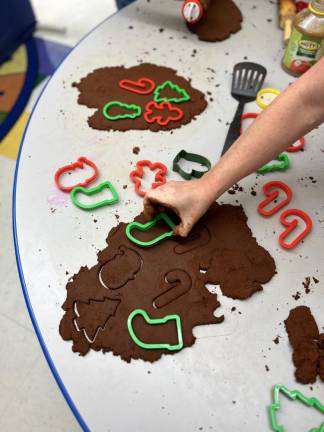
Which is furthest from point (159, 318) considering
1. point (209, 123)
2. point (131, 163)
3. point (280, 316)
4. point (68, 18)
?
point (68, 18)

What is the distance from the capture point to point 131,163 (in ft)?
2.62

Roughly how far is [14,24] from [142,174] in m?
1.37

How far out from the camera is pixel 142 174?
78 cm

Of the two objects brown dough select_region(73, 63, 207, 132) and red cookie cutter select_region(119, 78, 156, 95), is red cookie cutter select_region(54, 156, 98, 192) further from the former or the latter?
red cookie cutter select_region(119, 78, 156, 95)

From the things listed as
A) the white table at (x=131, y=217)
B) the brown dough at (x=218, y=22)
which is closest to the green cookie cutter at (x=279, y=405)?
the white table at (x=131, y=217)

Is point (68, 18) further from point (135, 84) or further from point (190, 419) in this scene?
point (190, 419)

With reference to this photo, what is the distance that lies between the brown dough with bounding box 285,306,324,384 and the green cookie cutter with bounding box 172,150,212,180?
321 mm

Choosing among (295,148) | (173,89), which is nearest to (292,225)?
(295,148)

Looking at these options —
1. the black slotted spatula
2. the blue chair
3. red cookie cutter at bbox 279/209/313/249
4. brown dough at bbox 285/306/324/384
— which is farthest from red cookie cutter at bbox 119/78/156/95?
the blue chair

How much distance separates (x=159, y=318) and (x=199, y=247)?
0.15 meters

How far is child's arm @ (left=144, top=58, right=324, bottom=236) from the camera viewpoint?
60 cm

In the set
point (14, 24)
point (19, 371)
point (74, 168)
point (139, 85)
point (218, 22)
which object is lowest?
point (19, 371)

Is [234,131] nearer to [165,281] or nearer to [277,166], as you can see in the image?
[277,166]

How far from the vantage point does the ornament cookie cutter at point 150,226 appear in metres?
0.68
